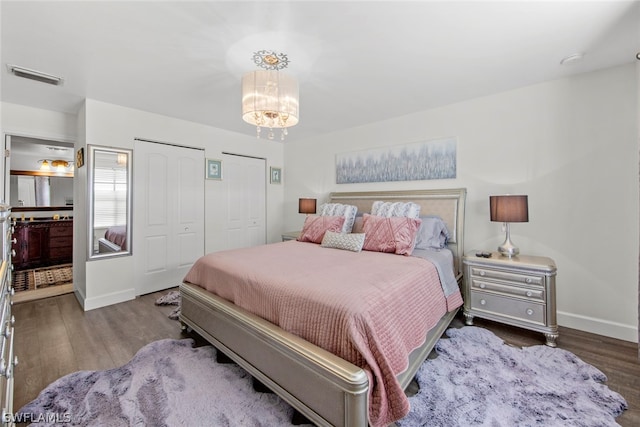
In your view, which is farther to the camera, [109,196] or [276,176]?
[276,176]

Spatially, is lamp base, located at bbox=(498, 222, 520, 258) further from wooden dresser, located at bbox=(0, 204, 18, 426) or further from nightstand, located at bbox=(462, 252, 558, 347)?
wooden dresser, located at bbox=(0, 204, 18, 426)

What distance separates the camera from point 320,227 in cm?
334

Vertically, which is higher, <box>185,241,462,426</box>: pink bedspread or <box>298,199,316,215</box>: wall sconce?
<box>298,199,316,215</box>: wall sconce

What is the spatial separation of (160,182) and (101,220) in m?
0.81

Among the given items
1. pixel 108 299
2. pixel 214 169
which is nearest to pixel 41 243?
pixel 108 299

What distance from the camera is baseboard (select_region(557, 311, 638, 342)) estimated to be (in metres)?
2.28

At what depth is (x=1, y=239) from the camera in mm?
1259

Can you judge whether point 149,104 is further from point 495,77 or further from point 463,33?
point 495,77

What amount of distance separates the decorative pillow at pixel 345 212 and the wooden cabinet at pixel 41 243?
5134 mm

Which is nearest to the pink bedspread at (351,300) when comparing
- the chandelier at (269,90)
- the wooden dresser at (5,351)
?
the wooden dresser at (5,351)

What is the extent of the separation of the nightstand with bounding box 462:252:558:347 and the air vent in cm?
432

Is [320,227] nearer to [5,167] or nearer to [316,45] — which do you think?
[316,45]

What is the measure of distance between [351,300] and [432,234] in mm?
1859

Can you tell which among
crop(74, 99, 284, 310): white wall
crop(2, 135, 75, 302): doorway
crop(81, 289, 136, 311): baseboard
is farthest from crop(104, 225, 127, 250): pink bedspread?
crop(2, 135, 75, 302): doorway
